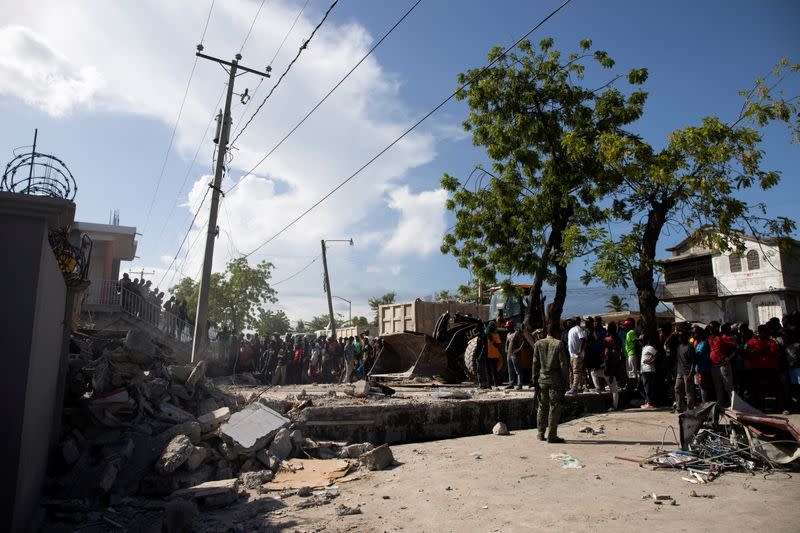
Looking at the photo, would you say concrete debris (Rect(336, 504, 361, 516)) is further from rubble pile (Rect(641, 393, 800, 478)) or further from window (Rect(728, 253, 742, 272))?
window (Rect(728, 253, 742, 272))

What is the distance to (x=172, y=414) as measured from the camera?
7.48 meters

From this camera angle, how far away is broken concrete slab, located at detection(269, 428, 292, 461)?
7066mm

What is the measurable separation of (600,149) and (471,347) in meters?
5.15

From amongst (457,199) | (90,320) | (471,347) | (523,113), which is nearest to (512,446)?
(471,347)

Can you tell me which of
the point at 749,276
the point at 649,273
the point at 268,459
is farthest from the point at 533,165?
the point at 749,276

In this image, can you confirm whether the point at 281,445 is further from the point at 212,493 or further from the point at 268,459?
the point at 212,493

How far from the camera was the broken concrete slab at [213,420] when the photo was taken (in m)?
7.23

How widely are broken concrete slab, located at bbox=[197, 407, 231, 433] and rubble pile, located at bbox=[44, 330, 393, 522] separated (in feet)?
0.04

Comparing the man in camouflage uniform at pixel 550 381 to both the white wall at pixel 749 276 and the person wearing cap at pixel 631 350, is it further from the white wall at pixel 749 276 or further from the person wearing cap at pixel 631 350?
the white wall at pixel 749 276

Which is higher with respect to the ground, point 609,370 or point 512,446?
point 609,370

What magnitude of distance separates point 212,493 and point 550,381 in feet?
15.2

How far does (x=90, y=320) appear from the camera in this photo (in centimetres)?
1695

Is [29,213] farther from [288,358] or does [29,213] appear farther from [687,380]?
[288,358]

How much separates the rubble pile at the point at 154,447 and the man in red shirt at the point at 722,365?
5.67 metres
